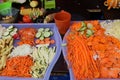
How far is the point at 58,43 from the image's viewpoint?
4.78ft

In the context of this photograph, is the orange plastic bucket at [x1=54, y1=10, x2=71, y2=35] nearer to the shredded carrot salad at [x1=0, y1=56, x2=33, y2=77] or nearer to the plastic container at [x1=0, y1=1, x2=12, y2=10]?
the shredded carrot salad at [x1=0, y1=56, x2=33, y2=77]

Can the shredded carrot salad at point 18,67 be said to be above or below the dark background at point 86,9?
below

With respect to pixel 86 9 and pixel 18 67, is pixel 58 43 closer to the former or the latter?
pixel 18 67

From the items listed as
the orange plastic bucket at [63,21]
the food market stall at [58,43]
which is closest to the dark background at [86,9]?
the food market stall at [58,43]

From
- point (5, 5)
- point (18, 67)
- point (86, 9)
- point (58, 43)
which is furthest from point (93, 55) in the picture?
point (5, 5)

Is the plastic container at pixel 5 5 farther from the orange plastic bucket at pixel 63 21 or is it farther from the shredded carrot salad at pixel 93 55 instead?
the shredded carrot salad at pixel 93 55

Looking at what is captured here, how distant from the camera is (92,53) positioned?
1338 mm

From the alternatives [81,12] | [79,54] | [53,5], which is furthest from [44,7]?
[79,54]

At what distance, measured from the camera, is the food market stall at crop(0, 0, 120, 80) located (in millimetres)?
1286

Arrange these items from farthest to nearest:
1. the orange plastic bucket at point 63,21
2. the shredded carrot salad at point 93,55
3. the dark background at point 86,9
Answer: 1. the dark background at point 86,9
2. the orange plastic bucket at point 63,21
3. the shredded carrot salad at point 93,55

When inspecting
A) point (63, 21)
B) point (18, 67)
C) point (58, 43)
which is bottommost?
point (18, 67)

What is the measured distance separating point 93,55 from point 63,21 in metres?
A: 0.31

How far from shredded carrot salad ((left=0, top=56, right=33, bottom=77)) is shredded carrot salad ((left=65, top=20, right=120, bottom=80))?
251 mm

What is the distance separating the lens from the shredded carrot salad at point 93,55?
125cm
